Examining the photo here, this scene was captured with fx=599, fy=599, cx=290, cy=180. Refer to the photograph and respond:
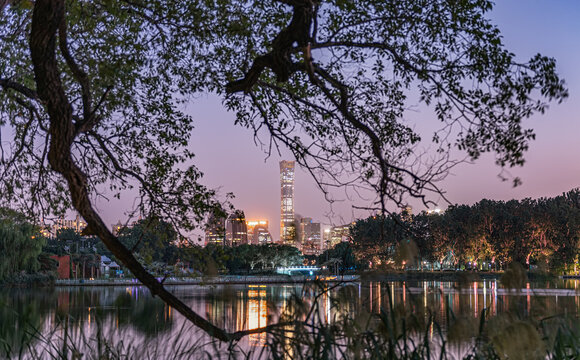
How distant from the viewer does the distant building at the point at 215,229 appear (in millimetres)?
5762

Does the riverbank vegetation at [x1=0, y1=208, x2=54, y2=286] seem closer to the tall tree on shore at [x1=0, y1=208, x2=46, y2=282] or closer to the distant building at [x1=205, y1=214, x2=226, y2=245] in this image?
the tall tree on shore at [x1=0, y1=208, x2=46, y2=282]

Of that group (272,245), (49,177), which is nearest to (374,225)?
(272,245)

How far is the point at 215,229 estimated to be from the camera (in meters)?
5.81

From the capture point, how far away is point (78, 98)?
6.69 m

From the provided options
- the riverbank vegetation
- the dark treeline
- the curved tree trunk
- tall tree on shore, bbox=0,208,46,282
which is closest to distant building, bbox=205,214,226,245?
the curved tree trunk

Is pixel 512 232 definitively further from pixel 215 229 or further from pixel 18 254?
pixel 215 229

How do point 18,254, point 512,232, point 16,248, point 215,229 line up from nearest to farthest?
point 215,229
point 16,248
point 18,254
point 512,232

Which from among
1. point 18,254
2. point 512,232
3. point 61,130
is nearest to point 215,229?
point 61,130

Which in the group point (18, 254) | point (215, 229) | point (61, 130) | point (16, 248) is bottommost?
point (18, 254)

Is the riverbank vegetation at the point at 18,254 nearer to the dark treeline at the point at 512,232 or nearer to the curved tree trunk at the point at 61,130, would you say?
the dark treeline at the point at 512,232

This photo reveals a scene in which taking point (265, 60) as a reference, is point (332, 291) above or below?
below

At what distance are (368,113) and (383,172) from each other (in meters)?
1.67

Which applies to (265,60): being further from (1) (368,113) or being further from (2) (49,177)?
(2) (49,177)

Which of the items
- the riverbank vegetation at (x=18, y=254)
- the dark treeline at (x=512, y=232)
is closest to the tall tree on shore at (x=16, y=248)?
the riverbank vegetation at (x=18, y=254)
